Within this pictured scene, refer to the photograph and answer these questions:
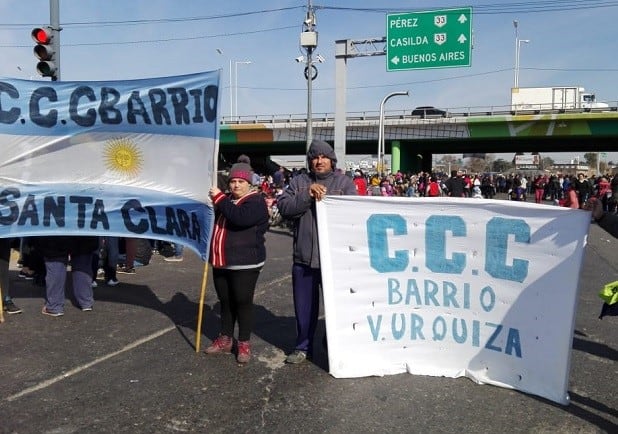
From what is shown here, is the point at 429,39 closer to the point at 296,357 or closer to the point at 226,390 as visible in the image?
the point at 296,357

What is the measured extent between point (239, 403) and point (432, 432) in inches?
53.1

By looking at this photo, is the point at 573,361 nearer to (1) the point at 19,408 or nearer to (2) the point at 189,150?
(2) the point at 189,150

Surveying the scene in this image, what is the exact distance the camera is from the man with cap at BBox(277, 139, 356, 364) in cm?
462

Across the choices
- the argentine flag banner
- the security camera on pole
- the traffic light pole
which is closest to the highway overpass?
the security camera on pole

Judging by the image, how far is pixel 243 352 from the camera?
4812 millimetres

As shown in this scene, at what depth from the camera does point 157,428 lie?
3600 millimetres

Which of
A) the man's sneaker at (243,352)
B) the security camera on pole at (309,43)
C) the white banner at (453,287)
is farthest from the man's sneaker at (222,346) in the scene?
the security camera on pole at (309,43)

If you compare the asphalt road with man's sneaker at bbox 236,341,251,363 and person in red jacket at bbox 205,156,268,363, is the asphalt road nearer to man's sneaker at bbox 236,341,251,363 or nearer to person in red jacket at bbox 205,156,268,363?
man's sneaker at bbox 236,341,251,363

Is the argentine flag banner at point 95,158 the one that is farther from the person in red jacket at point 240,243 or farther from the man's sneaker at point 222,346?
the man's sneaker at point 222,346

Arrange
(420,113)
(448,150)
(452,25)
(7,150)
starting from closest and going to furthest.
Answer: (7,150) < (452,25) < (420,113) < (448,150)

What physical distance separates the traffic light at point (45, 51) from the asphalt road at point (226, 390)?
553 cm

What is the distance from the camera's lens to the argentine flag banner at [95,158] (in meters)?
5.63

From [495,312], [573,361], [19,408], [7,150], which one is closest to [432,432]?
[495,312]

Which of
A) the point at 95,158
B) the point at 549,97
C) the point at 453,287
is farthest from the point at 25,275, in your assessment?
the point at 549,97
